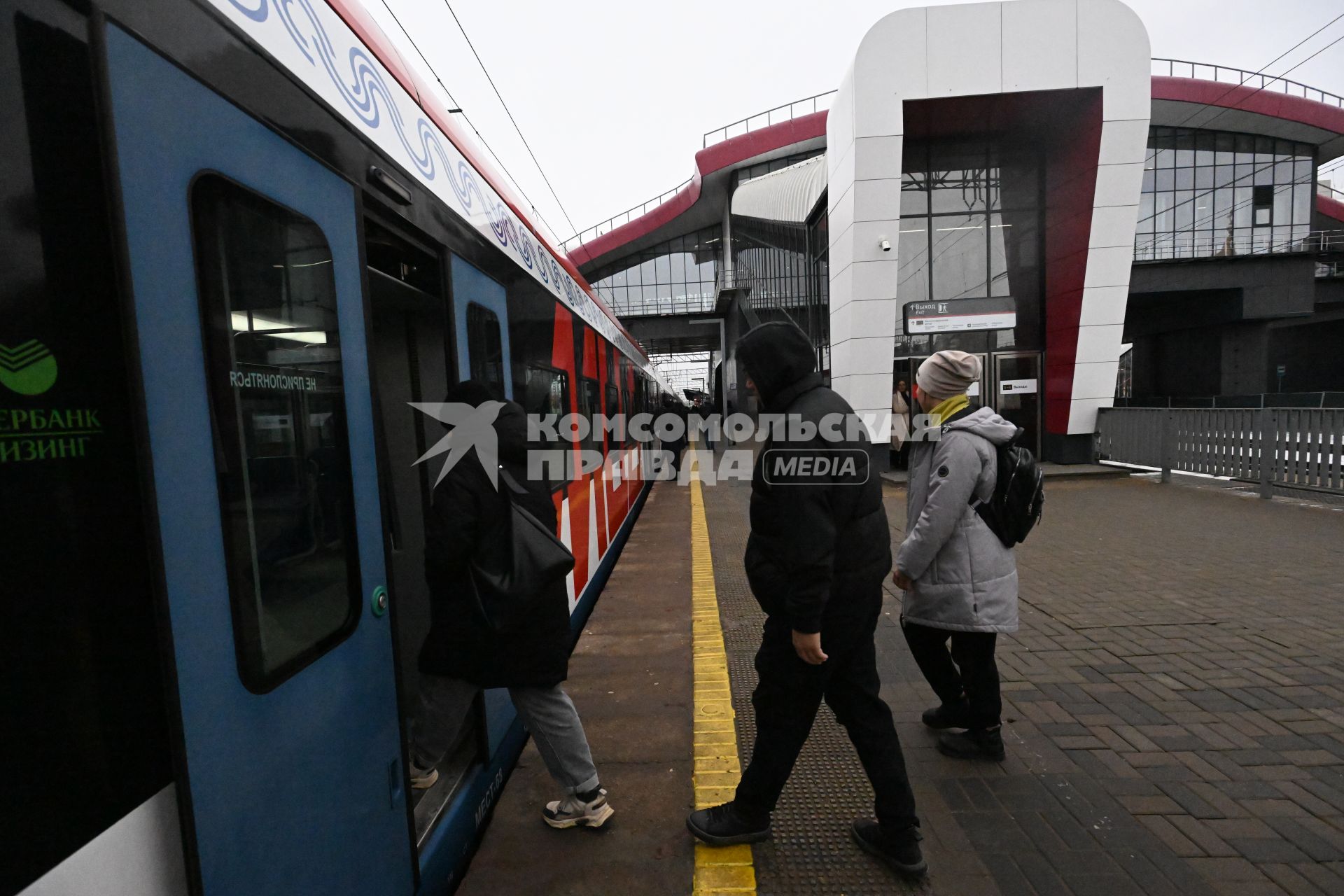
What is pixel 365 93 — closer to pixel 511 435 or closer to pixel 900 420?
pixel 511 435

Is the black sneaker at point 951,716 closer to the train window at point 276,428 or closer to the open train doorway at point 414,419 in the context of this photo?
the open train doorway at point 414,419

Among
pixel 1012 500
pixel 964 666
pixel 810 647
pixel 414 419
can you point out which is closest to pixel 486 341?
pixel 414 419

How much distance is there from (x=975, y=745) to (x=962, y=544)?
3.25 ft

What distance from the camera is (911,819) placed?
2.30m

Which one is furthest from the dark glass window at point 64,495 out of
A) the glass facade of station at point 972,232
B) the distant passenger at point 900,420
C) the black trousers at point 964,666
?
the glass facade of station at point 972,232

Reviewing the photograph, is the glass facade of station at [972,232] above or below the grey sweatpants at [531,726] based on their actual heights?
above

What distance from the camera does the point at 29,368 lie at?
965 millimetres

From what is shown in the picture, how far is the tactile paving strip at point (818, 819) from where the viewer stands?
7.55ft

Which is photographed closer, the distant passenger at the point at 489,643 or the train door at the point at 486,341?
the distant passenger at the point at 489,643

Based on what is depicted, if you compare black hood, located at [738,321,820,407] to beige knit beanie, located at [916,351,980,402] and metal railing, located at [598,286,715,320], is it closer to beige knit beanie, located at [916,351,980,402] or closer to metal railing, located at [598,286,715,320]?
beige knit beanie, located at [916,351,980,402]

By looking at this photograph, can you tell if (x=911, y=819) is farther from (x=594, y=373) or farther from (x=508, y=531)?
(x=594, y=373)

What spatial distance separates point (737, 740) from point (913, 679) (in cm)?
132

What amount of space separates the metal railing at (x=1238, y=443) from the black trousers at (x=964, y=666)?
8.82 metres

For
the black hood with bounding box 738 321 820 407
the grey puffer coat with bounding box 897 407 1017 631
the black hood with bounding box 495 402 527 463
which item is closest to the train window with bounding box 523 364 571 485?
the black hood with bounding box 495 402 527 463
